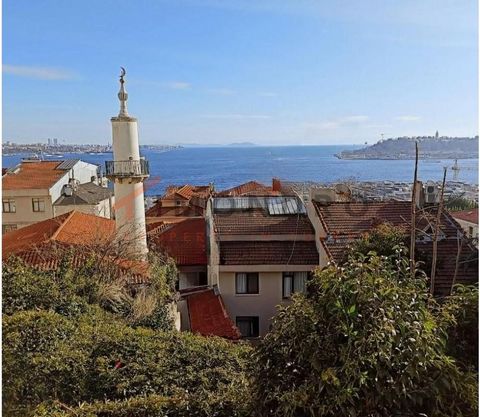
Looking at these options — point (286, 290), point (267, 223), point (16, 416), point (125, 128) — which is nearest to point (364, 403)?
point (16, 416)

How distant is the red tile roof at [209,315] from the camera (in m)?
7.02

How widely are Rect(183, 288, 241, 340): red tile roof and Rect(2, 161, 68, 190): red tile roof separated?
956cm

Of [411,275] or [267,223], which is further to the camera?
[267,223]

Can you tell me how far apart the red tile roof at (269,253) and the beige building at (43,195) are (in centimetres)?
947

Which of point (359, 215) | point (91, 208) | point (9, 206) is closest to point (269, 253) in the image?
point (359, 215)

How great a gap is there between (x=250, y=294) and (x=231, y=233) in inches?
46.4

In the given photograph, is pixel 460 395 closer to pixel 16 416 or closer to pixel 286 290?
pixel 16 416

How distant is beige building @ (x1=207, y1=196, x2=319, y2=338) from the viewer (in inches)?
323

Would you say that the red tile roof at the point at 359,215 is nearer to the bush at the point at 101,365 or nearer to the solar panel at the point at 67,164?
the bush at the point at 101,365

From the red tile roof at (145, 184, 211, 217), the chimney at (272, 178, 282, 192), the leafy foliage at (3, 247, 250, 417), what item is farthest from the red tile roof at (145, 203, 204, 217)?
the leafy foliage at (3, 247, 250, 417)

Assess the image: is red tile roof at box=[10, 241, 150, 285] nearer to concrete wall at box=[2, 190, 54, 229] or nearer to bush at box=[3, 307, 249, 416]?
bush at box=[3, 307, 249, 416]

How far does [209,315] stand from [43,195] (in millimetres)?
10610

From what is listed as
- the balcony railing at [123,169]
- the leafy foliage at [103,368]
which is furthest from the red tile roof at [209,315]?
the balcony railing at [123,169]

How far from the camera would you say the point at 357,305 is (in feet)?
5.73
